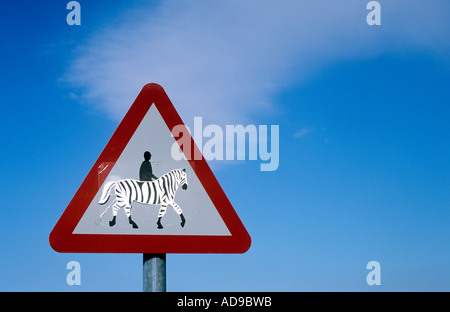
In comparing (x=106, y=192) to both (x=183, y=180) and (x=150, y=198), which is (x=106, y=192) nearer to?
(x=150, y=198)

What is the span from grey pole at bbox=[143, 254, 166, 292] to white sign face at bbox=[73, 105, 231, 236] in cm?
11

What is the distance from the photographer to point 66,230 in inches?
81.7

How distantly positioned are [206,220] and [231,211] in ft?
0.44

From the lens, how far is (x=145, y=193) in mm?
2094

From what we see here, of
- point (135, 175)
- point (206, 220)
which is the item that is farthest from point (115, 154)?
point (206, 220)

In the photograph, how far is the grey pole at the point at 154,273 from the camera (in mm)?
1980

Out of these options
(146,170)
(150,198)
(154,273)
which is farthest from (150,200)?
(154,273)

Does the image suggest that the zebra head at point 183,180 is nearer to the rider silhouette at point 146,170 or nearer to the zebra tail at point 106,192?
the rider silhouette at point 146,170

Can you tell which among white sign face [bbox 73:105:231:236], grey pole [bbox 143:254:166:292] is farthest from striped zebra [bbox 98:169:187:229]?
grey pole [bbox 143:254:166:292]

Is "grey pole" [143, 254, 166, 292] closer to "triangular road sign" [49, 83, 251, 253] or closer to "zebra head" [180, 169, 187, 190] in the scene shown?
"triangular road sign" [49, 83, 251, 253]

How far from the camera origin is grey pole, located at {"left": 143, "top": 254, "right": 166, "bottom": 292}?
1980 millimetres
